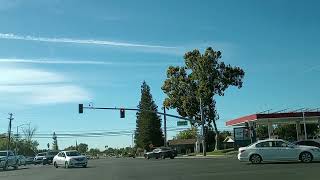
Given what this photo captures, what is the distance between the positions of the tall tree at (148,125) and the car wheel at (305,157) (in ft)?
272

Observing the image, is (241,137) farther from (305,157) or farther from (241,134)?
(305,157)

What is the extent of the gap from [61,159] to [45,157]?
79.3 feet

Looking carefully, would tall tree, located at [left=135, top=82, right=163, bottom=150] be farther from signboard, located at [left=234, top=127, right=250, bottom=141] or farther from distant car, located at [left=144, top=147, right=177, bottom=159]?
signboard, located at [left=234, top=127, right=250, bottom=141]

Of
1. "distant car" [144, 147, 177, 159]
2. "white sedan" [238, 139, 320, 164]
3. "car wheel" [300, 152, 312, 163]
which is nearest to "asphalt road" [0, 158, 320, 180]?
"white sedan" [238, 139, 320, 164]

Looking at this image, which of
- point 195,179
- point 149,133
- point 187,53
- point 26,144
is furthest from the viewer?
point 26,144

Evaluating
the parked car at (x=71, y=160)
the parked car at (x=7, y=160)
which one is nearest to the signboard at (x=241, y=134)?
the parked car at (x=71, y=160)

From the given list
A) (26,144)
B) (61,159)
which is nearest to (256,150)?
(61,159)

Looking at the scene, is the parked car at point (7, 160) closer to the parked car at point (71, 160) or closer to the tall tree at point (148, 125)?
the parked car at point (71, 160)

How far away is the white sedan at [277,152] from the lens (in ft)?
102

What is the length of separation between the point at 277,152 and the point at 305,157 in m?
1.62

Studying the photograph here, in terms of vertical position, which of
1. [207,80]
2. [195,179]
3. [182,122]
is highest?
[207,80]

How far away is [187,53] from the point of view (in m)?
74.8

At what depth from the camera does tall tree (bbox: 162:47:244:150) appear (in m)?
71.6

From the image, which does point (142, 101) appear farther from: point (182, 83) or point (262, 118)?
point (262, 118)
